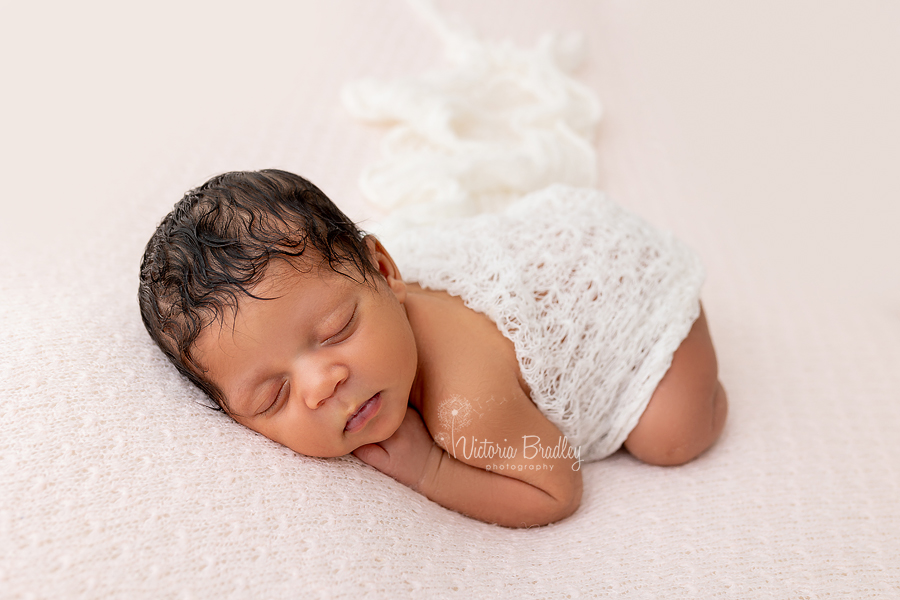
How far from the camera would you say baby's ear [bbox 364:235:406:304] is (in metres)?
1.14

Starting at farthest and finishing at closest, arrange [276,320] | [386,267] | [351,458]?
1. [386,267]
2. [351,458]
3. [276,320]

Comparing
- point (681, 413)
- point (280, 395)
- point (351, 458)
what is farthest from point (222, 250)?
point (681, 413)

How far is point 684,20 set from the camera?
92.8 inches

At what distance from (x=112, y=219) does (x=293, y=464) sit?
804 mm

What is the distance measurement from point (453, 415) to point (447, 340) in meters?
0.14

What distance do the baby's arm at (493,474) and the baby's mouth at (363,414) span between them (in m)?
0.11

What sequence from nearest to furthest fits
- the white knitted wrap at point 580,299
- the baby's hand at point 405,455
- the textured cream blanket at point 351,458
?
the textured cream blanket at point 351,458
the baby's hand at point 405,455
the white knitted wrap at point 580,299

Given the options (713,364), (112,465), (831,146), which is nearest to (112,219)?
(112,465)

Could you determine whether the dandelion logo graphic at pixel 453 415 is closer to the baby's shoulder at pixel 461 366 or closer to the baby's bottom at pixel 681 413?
the baby's shoulder at pixel 461 366

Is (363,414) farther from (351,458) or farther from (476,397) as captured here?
(476,397)

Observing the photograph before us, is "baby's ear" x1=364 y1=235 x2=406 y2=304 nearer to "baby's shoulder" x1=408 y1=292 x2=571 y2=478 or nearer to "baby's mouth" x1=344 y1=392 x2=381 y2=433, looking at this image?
"baby's shoulder" x1=408 y1=292 x2=571 y2=478

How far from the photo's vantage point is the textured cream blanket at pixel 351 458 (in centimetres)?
79

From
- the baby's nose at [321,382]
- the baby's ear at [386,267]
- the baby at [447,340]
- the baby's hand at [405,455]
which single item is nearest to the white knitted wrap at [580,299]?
the baby at [447,340]

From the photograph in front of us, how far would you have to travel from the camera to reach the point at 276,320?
930mm
